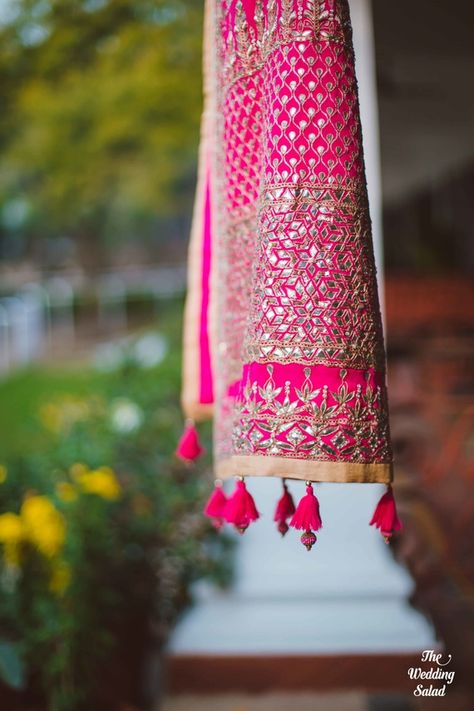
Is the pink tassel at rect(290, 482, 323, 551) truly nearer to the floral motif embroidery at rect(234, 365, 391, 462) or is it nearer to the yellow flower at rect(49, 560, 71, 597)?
the floral motif embroidery at rect(234, 365, 391, 462)

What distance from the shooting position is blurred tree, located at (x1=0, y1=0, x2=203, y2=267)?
518 cm

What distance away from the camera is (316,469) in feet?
2.90

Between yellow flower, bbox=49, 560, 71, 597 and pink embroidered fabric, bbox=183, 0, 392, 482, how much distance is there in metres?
1.36

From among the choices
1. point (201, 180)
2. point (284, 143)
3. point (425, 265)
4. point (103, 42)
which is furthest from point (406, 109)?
point (284, 143)

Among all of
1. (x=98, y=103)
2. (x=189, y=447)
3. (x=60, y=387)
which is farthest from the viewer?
(x=60, y=387)

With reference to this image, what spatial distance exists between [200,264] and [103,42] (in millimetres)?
4802

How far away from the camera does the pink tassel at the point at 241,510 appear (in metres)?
0.95

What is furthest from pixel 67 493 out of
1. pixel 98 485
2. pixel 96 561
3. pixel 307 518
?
pixel 307 518

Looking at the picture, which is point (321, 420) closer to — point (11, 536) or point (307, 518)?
point (307, 518)

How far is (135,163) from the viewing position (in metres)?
8.09

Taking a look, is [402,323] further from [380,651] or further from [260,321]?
[260,321]

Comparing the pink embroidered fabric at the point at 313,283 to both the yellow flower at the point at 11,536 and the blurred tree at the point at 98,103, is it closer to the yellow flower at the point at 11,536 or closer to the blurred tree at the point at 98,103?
the yellow flower at the point at 11,536

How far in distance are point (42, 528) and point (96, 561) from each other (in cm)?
22

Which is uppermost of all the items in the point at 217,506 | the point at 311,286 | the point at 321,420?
the point at 311,286
